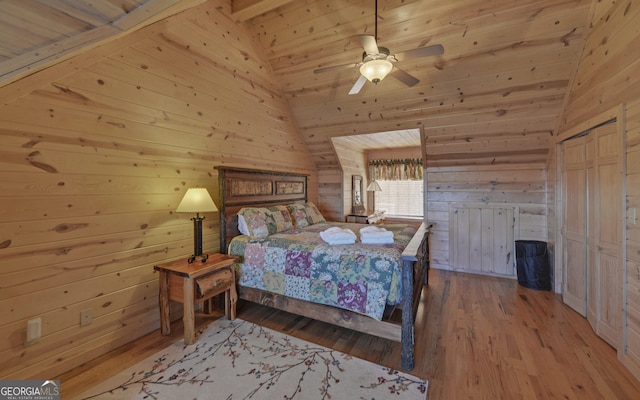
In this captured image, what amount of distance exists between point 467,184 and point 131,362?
4.73 metres

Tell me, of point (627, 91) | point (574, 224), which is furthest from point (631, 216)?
point (574, 224)

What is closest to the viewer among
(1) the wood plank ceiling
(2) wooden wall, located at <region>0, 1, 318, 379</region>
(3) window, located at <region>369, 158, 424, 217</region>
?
(1) the wood plank ceiling

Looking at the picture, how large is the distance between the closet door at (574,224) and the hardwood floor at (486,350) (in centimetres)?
22

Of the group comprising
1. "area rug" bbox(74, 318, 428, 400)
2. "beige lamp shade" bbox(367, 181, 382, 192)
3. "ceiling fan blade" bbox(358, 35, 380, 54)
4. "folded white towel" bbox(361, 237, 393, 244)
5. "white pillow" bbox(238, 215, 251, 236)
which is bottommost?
"area rug" bbox(74, 318, 428, 400)

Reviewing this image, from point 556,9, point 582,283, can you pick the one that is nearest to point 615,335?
point 582,283

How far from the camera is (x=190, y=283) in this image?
2.29 m

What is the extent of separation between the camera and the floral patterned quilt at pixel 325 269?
7.13 feet

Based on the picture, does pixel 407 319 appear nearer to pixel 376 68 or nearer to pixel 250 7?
pixel 376 68

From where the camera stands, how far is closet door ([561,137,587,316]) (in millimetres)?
2801

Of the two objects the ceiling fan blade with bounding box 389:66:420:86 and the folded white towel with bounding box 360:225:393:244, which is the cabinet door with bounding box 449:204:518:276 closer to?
the folded white towel with bounding box 360:225:393:244

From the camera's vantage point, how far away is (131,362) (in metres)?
2.12

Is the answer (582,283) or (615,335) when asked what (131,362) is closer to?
(615,335)

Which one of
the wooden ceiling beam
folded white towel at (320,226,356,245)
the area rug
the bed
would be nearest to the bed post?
the bed

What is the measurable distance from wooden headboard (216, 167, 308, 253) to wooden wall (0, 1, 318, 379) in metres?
0.17
